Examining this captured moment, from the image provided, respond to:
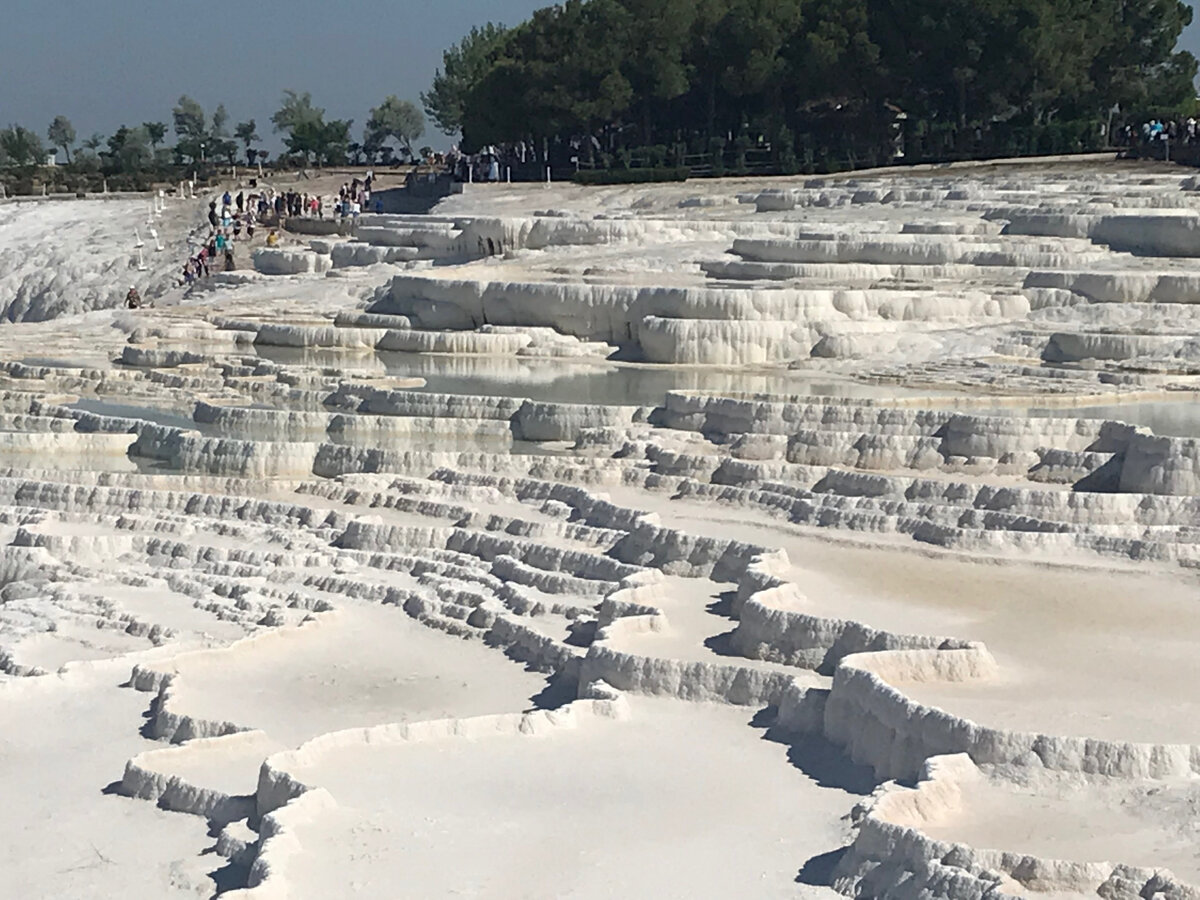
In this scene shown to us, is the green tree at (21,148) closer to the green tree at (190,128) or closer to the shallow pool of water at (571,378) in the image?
the green tree at (190,128)

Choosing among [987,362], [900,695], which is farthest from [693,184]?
[900,695]

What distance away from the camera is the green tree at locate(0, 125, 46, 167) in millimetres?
50531

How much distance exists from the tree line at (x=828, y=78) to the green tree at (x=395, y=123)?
18.2m

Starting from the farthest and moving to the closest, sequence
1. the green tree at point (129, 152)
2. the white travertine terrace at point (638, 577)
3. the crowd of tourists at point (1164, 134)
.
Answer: the green tree at point (129, 152) → the crowd of tourists at point (1164, 134) → the white travertine terrace at point (638, 577)

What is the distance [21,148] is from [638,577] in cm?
4414

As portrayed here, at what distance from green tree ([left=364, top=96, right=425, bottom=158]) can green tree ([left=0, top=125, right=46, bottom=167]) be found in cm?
→ 829

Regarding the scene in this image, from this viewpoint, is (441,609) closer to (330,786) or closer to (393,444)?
(330,786)

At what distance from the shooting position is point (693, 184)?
27531 mm

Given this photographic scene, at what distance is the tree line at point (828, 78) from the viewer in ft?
90.7

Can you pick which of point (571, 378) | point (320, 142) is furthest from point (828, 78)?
point (320, 142)

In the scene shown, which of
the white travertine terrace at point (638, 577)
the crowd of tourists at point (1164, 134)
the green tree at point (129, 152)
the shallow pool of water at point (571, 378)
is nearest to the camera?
the white travertine terrace at point (638, 577)

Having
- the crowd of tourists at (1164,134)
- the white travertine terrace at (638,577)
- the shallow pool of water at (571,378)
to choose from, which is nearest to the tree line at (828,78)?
the crowd of tourists at (1164,134)

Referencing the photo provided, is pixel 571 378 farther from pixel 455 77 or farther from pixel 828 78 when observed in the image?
pixel 455 77

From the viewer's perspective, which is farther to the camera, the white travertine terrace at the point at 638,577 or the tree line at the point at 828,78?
the tree line at the point at 828,78
